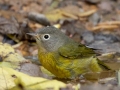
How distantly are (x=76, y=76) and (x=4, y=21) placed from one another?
2712 millimetres

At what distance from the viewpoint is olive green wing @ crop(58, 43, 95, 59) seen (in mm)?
6231

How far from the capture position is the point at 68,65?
6074mm

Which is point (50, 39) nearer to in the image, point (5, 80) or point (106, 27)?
point (5, 80)

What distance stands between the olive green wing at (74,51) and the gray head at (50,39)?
0.29ft

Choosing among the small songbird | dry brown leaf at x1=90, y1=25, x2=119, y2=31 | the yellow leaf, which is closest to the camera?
the yellow leaf

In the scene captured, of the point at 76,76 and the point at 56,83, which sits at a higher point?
the point at 56,83

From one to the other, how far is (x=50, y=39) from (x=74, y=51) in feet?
1.33

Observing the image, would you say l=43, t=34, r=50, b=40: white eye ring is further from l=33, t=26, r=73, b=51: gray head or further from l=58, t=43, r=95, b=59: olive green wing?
l=58, t=43, r=95, b=59: olive green wing

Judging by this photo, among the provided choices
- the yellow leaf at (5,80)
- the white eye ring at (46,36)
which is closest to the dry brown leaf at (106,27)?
the white eye ring at (46,36)

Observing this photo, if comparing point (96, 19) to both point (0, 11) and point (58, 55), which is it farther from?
point (58, 55)

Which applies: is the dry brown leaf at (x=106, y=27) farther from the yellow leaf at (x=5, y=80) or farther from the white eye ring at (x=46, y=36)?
the yellow leaf at (x=5, y=80)

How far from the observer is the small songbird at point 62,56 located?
5.96 metres

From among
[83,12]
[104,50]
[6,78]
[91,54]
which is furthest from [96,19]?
[6,78]

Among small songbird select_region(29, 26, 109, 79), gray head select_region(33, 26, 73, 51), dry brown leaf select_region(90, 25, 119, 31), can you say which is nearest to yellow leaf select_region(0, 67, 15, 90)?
small songbird select_region(29, 26, 109, 79)
